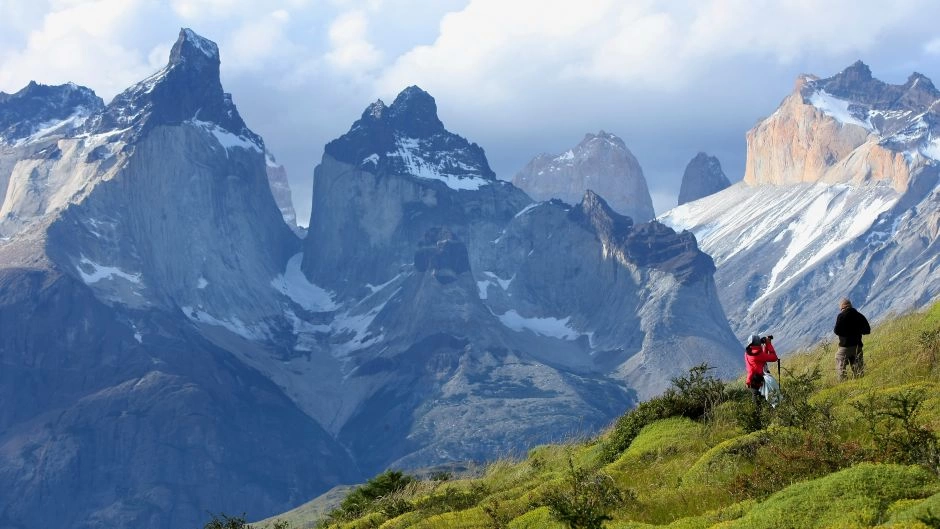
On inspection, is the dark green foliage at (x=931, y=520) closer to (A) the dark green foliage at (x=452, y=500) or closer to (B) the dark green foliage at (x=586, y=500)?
(B) the dark green foliage at (x=586, y=500)

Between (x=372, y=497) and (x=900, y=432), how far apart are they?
49.5 ft

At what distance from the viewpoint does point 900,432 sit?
22.9m

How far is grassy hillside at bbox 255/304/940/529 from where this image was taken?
64.6 feet

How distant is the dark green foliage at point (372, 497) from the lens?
31.4 metres

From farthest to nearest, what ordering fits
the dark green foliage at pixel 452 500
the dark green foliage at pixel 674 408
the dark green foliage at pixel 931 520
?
the dark green foliage at pixel 674 408
the dark green foliage at pixel 452 500
the dark green foliage at pixel 931 520

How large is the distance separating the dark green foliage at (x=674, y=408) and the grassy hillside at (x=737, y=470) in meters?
0.04

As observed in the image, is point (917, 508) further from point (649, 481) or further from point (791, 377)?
point (791, 377)

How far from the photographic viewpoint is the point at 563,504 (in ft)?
69.9

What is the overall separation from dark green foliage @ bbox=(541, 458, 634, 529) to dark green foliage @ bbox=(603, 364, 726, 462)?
405cm

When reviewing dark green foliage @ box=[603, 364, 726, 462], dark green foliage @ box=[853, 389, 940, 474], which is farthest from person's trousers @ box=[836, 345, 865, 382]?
dark green foliage @ box=[853, 389, 940, 474]

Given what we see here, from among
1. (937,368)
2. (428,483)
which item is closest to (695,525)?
(937,368)

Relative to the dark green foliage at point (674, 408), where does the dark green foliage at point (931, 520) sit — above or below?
below

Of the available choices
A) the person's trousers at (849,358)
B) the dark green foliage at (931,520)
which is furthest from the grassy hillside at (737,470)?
the person's trousers at (849,358)

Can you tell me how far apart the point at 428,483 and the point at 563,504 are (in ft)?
43.3
